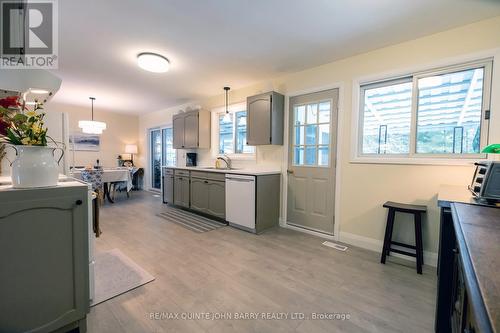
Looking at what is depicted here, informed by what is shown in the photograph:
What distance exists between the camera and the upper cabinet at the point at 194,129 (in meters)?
4.66

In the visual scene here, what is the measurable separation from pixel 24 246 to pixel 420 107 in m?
3.54

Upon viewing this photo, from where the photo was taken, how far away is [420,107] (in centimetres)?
245

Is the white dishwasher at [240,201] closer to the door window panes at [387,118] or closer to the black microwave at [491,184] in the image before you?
the door window panes at [387,118]

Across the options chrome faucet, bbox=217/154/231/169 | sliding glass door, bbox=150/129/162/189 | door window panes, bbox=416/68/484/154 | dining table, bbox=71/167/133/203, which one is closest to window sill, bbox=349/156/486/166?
door window panes, bbox=416/68/484/154

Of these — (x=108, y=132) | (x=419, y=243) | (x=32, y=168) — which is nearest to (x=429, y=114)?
(x=419, y=243)

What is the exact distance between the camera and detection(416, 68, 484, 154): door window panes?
2168mm

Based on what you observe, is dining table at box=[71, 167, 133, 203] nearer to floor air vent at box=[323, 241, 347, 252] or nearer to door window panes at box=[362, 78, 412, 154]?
floor air vent at box=[323, 241, 347, 252]

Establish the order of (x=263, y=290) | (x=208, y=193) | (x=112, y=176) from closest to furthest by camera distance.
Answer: (x=263, y=290)
(x=208, y=193)
(x=112, y=176)

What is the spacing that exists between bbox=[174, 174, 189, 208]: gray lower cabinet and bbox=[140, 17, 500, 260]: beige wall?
268 centimetres

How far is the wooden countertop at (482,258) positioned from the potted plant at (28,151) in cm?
187

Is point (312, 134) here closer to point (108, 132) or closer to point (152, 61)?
point (152, 61)

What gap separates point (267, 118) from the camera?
341 centimetres

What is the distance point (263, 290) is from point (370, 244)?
1.60 meters

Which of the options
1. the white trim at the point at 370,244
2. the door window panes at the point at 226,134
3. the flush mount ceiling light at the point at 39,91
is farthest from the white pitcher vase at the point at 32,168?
the door window panes at the point at 226,134
